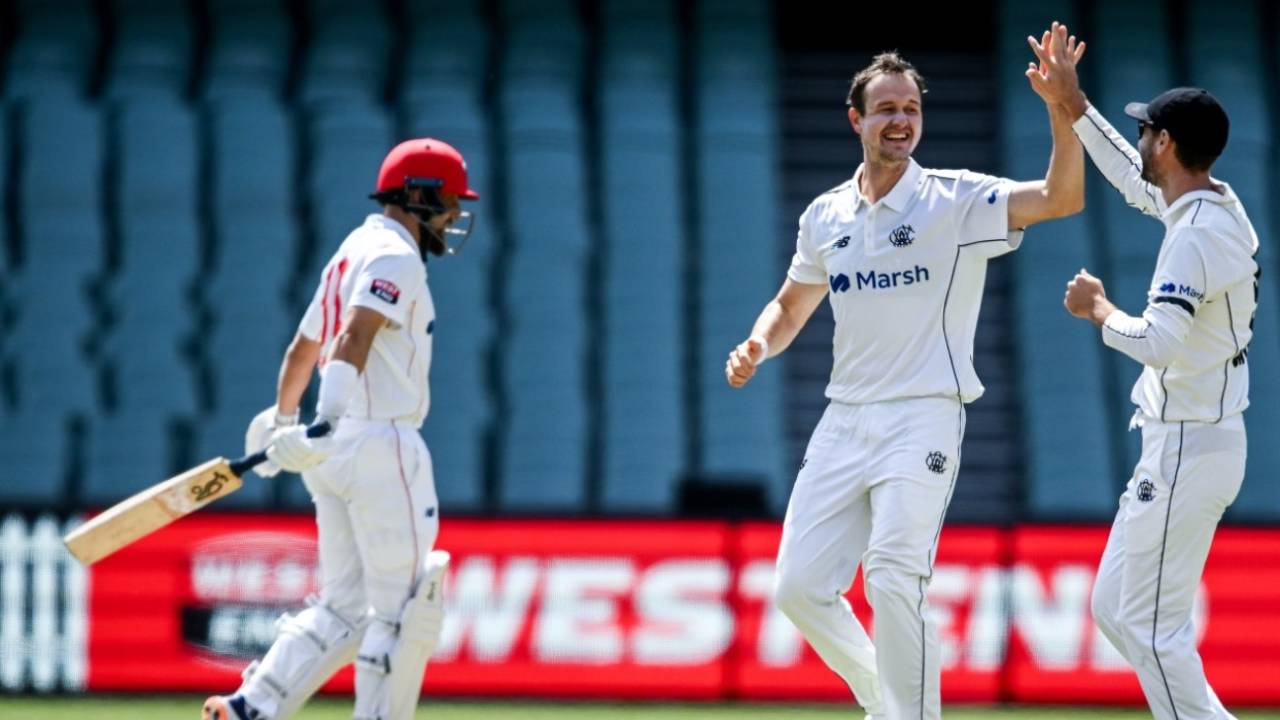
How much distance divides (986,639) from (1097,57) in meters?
5.84

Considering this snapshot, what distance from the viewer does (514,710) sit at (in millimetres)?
8578

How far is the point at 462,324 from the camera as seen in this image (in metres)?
11.8

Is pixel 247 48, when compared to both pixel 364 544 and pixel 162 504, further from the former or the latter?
pixel 364 544

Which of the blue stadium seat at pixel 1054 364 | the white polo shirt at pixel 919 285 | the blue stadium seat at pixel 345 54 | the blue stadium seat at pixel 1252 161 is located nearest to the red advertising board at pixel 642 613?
the blue stadium seat at pixel 1054 364

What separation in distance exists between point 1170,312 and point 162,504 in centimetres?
312

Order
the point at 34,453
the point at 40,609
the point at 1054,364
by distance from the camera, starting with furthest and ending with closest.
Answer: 1. the point at 1054,364
2. the point at 34,453
3. the point at 40,609

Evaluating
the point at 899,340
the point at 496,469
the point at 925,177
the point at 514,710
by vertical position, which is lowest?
the point at 514,710

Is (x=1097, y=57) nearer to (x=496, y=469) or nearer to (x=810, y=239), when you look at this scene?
(x=496, y=469)

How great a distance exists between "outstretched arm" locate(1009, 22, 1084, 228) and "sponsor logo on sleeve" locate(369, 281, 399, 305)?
1896mm

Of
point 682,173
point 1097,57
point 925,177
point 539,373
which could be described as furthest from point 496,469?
point 925,177

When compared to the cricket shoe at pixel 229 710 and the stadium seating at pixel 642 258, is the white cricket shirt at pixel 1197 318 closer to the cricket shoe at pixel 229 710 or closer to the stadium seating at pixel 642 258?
the cricket shoe at pixel 229 710

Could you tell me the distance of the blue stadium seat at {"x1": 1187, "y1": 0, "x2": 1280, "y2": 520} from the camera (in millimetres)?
11789

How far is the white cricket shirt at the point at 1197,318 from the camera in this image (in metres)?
5.18

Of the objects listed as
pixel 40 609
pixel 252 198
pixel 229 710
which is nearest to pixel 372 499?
pixel 229 710
